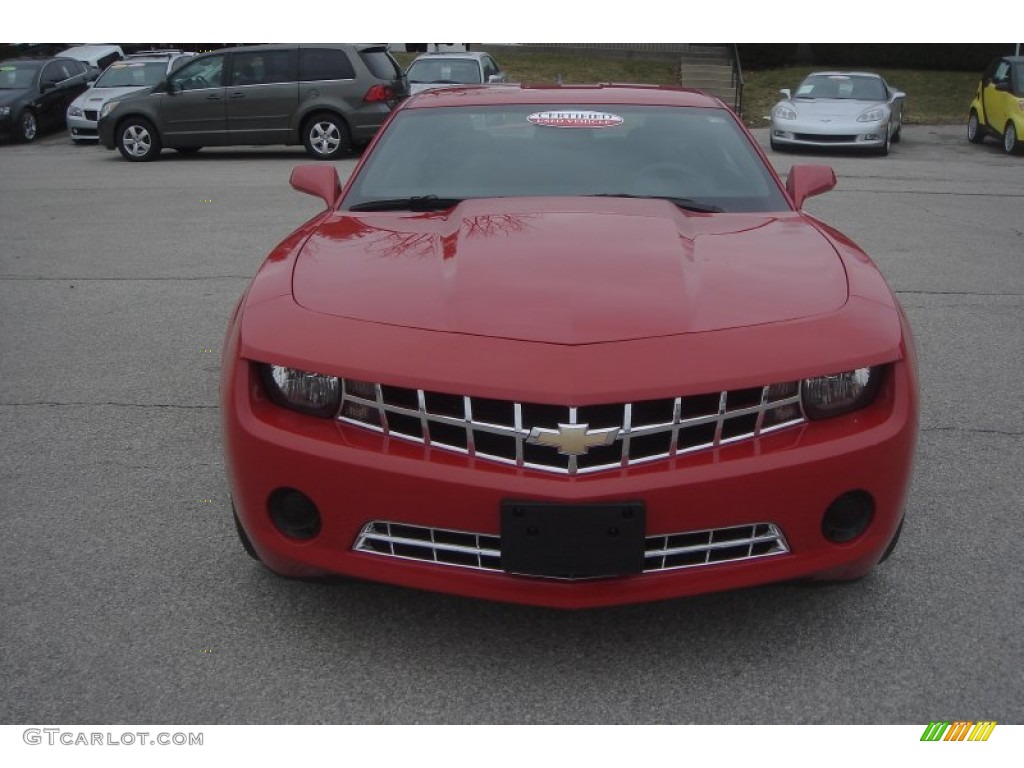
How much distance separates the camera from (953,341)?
6.18m

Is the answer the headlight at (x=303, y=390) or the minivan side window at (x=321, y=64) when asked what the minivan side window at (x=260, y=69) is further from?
the headlight at (x=303, y=390)

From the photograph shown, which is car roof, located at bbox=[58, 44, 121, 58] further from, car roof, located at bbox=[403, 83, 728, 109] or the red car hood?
the red car hood

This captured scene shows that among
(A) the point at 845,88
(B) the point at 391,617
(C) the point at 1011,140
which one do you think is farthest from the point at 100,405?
(C) the point at 1011,140

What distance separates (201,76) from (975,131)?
12998mm

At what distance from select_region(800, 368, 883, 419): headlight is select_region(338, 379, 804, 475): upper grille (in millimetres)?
47

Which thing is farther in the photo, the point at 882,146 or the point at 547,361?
the point at 882,146

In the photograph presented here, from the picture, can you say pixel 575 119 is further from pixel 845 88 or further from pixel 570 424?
pixel 845 88

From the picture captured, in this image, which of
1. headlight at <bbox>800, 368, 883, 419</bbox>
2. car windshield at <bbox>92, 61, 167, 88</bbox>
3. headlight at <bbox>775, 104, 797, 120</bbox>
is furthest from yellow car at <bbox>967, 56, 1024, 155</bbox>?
headlight at <bbox>800, 368, 883, 419</bbox>

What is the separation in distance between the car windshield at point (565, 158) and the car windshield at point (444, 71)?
51.0ft

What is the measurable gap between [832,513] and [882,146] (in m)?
15.6

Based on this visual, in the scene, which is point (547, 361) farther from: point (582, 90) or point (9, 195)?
point (9, 195)

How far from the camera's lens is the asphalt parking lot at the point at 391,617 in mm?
2822

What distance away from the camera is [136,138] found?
55.4ft

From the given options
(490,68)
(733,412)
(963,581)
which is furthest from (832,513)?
(490,68)
